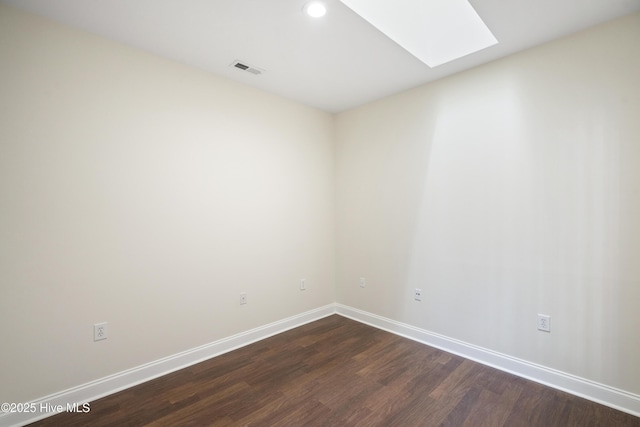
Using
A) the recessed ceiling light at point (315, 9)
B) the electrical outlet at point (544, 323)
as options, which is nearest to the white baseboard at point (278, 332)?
the electrical outlet at point (544, 323)

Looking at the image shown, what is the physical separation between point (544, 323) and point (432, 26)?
2467 mm

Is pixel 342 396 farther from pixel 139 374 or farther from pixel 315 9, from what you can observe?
pixel 315 9

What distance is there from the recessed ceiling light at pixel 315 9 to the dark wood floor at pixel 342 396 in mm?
2578

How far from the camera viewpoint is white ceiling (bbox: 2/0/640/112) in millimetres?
1786

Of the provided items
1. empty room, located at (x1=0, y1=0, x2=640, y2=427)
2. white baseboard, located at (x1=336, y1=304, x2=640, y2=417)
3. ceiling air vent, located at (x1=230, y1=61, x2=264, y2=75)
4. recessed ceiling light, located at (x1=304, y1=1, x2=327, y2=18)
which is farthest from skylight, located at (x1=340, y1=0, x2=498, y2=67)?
white baseboard, located at (x1=336, y1=304, x2=640, y2=417)

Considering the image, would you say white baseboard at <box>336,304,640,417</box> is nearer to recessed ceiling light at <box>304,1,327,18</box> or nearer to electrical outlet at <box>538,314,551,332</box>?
electrical outlet at <box>538,314,551,332</box>

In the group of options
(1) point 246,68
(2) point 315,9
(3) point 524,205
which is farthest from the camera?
(1) point 246,68

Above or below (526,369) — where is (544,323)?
above

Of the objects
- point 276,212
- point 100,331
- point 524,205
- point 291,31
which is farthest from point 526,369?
point 100,331

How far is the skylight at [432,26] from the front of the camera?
6.75 ft

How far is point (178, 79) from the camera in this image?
2.46 m

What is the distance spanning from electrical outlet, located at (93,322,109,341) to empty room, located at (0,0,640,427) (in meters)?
0.02

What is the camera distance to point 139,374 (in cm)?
221

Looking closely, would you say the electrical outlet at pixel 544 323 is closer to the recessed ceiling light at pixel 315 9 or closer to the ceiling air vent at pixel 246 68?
the recessed ceiling light at pixel 315 9
